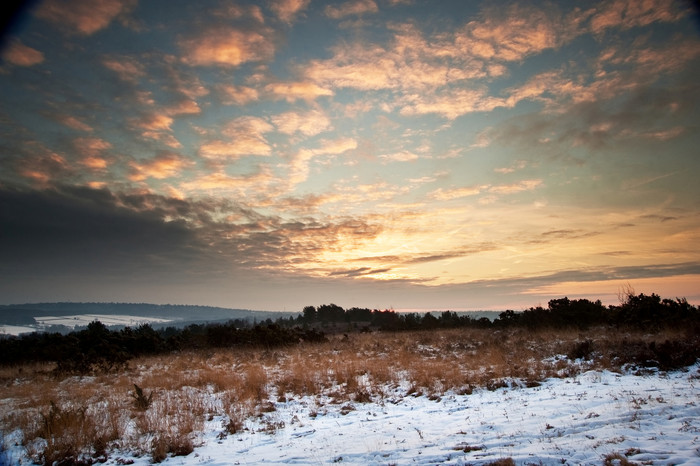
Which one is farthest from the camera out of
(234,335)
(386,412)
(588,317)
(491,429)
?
(234,335)

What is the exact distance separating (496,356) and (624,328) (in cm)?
940

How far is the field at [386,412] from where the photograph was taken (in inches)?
249

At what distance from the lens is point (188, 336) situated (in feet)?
87.8

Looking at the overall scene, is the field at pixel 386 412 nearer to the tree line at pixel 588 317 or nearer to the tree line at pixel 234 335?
the tree line at pixel 234 335

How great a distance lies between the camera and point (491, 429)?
7.34m

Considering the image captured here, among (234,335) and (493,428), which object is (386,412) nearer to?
(493,428)

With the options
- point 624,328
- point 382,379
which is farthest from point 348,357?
point 624,328

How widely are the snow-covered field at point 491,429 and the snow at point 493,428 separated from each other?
2 cm

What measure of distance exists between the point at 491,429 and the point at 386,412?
3019mm

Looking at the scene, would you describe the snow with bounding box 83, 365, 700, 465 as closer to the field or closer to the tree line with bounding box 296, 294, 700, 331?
the field

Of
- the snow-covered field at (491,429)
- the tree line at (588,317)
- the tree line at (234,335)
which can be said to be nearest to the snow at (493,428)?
the snow-covered field at (491,429)

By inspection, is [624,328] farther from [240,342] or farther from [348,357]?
[240,342]

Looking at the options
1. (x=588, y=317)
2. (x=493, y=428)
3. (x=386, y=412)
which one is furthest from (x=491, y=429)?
(x=588, y=317)

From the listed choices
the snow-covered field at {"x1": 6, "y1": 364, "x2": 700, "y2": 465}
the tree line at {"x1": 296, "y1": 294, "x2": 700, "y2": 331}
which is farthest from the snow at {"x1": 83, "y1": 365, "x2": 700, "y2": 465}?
the tree line at {"x1": 296, "y1": 294, "x2": 700, "y2": 331}
